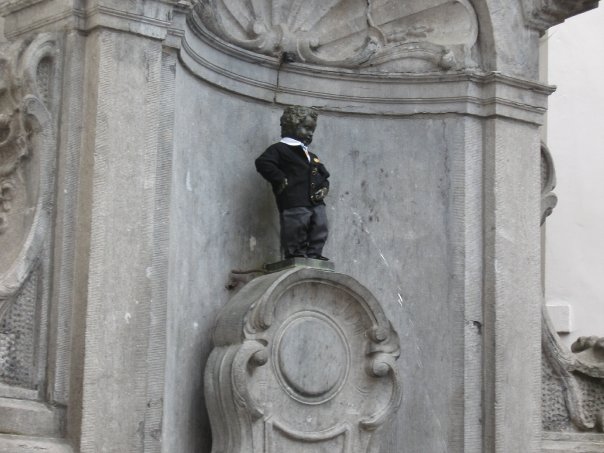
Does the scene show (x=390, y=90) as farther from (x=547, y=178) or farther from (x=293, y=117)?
(x=547, y=178)

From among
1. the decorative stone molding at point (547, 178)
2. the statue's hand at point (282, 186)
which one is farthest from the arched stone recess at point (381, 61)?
the statue's hand at point (282, 186)

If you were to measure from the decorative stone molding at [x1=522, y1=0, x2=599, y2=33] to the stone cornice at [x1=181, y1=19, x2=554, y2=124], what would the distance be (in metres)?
0.35

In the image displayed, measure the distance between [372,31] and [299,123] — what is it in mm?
905

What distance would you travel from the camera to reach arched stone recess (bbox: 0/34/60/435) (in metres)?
8.23

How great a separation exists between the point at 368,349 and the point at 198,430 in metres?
0.94

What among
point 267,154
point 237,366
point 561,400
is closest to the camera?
point 237,366

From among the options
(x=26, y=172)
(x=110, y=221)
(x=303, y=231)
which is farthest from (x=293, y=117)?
(x=26, y=172)

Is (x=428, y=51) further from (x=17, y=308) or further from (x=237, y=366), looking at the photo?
(x=17, y=308)

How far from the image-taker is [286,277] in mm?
8945

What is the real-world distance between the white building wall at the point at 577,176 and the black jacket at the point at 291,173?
4.31 meters

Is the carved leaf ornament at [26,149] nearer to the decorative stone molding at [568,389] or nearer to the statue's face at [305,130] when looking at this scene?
the statue's face at [305,130]

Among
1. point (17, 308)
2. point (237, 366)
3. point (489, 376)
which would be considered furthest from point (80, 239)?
point (489, 376)

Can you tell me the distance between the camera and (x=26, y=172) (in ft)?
27.9

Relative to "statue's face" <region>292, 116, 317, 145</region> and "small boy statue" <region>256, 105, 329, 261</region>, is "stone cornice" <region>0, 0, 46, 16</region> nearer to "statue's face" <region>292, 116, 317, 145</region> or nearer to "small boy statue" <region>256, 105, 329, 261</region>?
"small boy statue" <region>256, 105, 329, 261</region>
